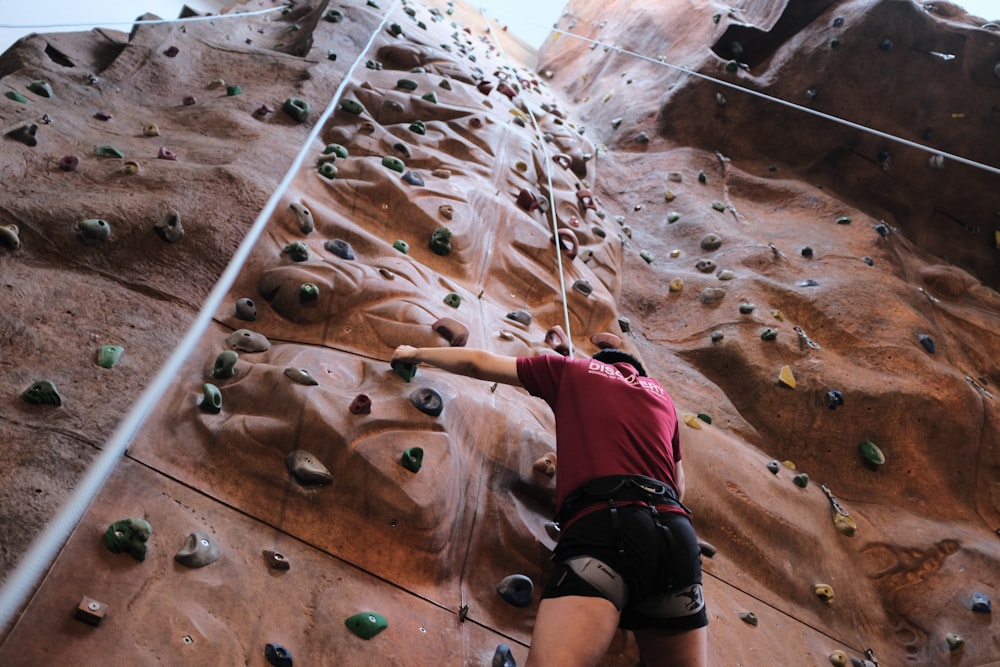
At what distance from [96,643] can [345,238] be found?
168 centimetres

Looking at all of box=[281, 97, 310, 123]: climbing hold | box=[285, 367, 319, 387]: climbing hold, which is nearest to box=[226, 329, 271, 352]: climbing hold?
box=[285, 367, 319, 387]: climbing hold

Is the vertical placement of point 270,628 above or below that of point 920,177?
below

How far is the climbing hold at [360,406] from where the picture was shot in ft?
6.57

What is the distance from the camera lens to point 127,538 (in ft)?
4.96

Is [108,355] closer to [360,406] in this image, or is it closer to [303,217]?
→ [360,406]

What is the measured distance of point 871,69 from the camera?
17.3ft

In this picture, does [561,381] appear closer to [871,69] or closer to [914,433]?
[914,433]

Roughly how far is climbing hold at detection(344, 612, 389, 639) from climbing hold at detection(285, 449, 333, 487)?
1.21ft

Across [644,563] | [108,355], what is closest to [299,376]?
[108,355]

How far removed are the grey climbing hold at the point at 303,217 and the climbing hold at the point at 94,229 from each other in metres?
0.62

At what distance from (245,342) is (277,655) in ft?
3.21

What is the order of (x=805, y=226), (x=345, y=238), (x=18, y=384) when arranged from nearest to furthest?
(x=18, y=384) → (x=345, y=238) → (x=805, y=226)

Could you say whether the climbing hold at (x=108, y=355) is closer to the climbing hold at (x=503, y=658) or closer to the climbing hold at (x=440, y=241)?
the climbing hold at (x=503, y=658)

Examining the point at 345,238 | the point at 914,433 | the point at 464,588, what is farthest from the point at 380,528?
the point at 914,433
